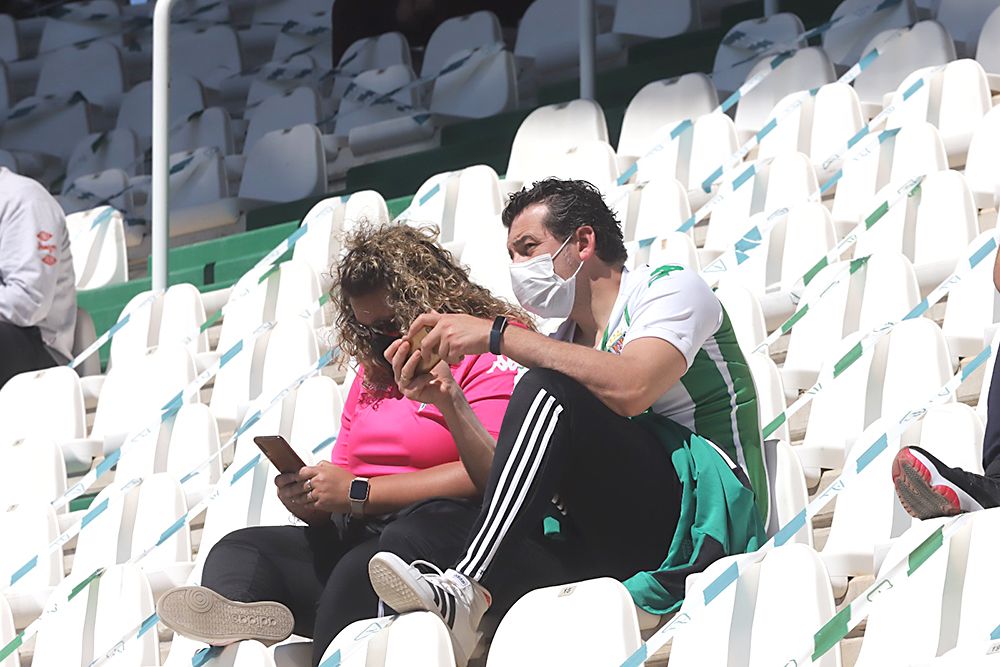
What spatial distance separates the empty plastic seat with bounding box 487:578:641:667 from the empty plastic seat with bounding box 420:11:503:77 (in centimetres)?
383

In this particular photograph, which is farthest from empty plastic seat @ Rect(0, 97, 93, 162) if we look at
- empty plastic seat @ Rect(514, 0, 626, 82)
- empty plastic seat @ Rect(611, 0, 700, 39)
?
empty plastic seat @ Rect(611, 0, 700, 39)

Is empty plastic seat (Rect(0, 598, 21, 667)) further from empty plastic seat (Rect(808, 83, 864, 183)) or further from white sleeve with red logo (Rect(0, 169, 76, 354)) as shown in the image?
empty plastic seat (Rect(808, 83, 864, 183))

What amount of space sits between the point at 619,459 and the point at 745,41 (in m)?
2.72

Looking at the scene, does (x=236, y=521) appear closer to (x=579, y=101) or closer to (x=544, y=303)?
(x=544, y=303)

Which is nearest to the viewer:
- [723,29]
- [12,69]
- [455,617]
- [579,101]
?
[455,617]

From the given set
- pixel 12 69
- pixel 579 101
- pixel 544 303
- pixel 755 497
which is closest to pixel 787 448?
pixel 755 497

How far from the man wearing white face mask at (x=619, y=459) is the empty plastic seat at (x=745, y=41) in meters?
2.30

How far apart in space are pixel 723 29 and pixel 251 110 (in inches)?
76.1

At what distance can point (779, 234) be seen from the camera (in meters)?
3.43

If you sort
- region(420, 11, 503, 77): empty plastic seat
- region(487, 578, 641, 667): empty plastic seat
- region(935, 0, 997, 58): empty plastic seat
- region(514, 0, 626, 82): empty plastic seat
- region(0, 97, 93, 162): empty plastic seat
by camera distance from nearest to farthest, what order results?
region(487, 578, 641, 667): empty plastic seat < region(935, 0, 997, 58): empty plastic seat < region(514, 0, 626, 82): empty plastic seat < region(420, 11, 503, 77): empty plastic seat < region(0, 97, 93, 162): empty plastic seat

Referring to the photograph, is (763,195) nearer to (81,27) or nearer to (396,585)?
(396,585)

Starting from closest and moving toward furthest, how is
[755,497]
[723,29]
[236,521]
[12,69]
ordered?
[755,497] → [236,521] → [723,29] → [12,69]

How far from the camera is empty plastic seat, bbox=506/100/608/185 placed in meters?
4.54

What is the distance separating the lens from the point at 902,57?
4.12m
